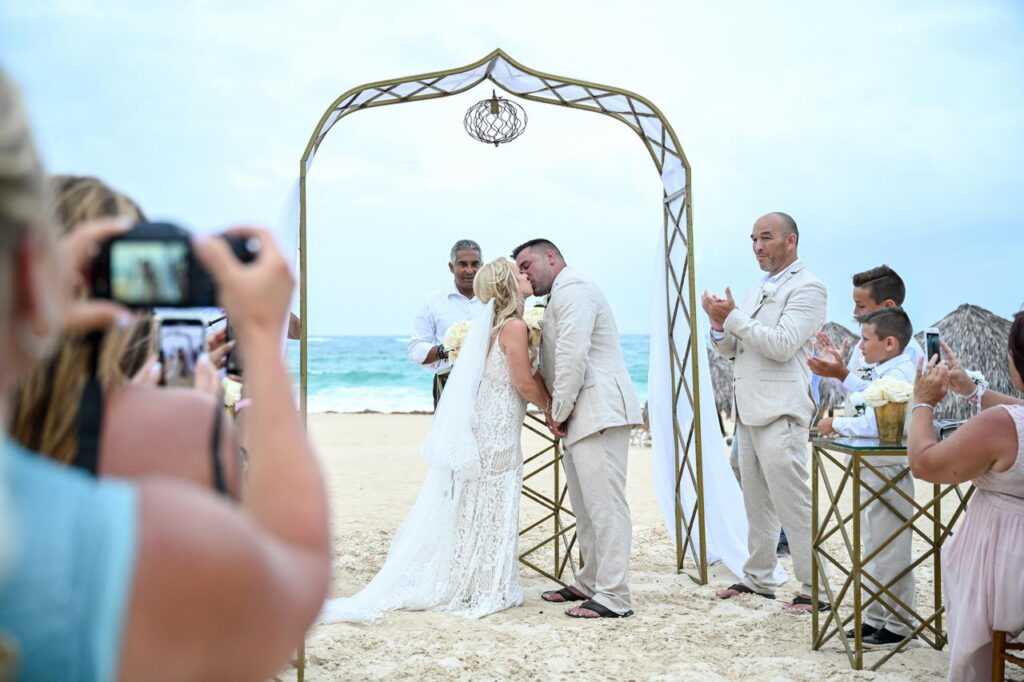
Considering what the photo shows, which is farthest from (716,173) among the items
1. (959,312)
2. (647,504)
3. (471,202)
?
(647,504)

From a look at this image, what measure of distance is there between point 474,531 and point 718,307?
76.0 inches

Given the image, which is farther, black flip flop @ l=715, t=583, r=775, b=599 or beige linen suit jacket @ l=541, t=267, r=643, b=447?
black flip flop @ l=715, t=583, r=775, b=599

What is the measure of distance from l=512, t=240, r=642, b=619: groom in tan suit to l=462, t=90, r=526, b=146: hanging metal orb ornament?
1624 mm

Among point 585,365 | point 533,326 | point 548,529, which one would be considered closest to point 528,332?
point 533,326

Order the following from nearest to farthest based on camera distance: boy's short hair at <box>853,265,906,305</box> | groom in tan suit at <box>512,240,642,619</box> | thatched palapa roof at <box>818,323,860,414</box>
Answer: boy's short hair at <box>853,265,906,305</box> < groom in tan suit at <box>512,240,642,619</box> < thatched palapa roof at <box>818,323,860,414</box>

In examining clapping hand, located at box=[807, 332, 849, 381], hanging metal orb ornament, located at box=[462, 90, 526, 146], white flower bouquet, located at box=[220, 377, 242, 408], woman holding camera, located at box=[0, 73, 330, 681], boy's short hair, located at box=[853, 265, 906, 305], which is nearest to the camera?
woman holding camera, located at box=[0, 73, 330, 681]

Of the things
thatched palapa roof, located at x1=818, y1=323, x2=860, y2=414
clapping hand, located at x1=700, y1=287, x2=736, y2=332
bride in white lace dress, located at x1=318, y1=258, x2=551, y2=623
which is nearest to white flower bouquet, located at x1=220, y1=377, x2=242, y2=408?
bride in white lace dress, located at x1=318, y1=258, x2=551, y2=623

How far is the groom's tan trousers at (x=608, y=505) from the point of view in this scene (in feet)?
16.1

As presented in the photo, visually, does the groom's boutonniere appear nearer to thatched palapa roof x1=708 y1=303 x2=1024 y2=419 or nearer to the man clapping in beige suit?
the man clapping in beige suit

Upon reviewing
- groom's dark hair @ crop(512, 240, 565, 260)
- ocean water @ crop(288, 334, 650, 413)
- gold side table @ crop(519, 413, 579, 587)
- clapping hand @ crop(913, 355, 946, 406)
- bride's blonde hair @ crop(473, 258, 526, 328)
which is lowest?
ocean water @ crop(288, 334, 650, 413)

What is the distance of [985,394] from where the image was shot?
10.8ft

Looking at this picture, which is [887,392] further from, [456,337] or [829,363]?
[456,337]

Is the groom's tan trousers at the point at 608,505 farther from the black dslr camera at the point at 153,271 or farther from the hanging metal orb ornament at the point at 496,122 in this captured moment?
the black dslr camera at the point at 153,271

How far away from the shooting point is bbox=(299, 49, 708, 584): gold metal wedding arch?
16.9 ft
